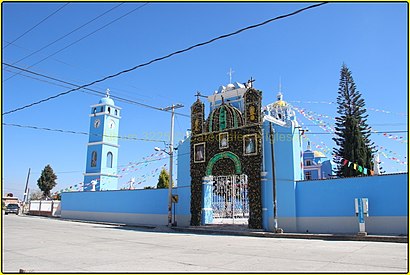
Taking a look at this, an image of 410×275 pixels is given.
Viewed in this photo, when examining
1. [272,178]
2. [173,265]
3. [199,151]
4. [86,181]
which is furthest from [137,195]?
[173,265]

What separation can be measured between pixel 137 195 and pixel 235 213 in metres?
6.66

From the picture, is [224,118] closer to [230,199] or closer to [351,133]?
[230,199]

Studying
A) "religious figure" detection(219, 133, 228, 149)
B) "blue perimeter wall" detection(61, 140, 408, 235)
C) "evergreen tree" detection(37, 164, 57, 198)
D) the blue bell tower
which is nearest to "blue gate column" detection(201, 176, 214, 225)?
"blue perimeter wall" detection(61, 140, 408, 235)

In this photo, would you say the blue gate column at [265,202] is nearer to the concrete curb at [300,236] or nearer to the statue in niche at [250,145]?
the concrete curb at [300,236]

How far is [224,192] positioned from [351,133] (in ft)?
48.8

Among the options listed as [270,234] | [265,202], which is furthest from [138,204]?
[270,234]

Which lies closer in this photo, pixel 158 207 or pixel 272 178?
pixel 272 178

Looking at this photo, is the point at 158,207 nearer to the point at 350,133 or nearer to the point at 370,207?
the point at 370,207

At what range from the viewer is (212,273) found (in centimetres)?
680

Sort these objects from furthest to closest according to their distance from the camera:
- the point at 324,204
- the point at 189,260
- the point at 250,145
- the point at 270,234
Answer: the point at 250,145
the point at 324,204
the point at 270,234
the point at 189,260

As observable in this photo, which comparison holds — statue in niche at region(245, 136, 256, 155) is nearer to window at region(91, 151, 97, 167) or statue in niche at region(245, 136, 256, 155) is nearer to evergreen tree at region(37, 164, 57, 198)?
window at region(91, 151, 97, 167)

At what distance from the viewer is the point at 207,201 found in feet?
69.2

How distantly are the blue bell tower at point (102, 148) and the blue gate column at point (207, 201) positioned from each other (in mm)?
16452

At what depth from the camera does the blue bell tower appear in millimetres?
35188
